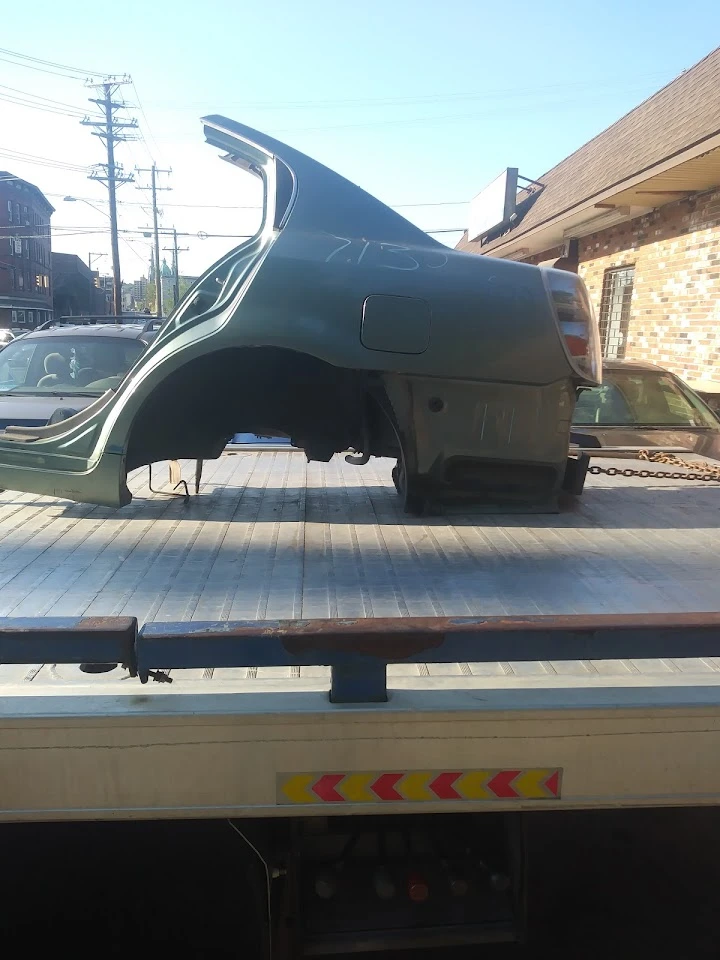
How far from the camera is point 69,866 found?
2.36 meters

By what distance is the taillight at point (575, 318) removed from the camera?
2688mm

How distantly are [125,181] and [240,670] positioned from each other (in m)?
39.6

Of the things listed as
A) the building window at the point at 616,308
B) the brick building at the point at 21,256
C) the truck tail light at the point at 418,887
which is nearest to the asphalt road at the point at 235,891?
the truck tail light at the point at 418,887

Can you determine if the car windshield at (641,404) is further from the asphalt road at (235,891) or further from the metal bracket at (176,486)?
the asphalt road at (235,891)

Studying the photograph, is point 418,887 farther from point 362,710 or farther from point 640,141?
point 640,141

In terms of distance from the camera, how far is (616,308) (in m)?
13.1

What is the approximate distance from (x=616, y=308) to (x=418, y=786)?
12740 mm

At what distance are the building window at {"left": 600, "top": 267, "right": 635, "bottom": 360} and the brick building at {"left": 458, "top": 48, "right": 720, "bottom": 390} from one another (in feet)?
0.06

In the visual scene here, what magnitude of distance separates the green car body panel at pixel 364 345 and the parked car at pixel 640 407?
77.8 inches

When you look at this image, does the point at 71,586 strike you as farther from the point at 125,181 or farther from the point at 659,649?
the point at 125,181

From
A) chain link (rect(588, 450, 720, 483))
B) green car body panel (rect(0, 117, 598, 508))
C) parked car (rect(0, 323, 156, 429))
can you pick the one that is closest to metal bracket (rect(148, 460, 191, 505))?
green car body panel (rect(0, 117, 598, 508))

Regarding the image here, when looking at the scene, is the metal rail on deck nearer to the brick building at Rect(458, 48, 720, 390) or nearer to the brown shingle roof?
the brick building at Rect(458, 48, 720, 390)

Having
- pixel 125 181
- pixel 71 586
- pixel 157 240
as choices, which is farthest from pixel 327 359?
pixel 157 240

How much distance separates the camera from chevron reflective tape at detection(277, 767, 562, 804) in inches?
64.7
